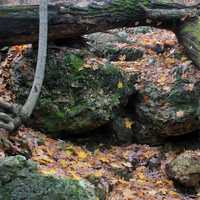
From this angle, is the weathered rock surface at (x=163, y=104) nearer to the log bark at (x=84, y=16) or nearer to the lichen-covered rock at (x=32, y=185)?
the log bark at (x=84, y=16)

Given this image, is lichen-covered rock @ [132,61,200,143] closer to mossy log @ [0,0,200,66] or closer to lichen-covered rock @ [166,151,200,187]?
mossy log @ [0,0,200,66]

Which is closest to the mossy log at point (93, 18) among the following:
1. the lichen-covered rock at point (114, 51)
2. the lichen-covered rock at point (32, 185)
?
the lichen-covered rock at point (114, 51)

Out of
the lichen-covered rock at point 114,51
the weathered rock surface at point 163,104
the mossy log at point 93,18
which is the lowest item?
the weathered rock surface at point 163,104

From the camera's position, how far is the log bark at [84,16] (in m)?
7.83

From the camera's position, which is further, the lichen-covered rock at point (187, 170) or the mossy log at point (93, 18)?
the mossy log at point (93, 18)

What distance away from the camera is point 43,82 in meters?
8.05

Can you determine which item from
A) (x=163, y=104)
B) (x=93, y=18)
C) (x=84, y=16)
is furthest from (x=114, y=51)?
(x=163, y=104)

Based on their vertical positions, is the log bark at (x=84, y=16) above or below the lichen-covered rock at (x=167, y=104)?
above

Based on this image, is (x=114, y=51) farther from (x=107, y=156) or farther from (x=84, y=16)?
(x=107, y=156)

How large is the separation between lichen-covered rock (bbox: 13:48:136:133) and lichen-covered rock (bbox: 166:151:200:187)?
1609mm

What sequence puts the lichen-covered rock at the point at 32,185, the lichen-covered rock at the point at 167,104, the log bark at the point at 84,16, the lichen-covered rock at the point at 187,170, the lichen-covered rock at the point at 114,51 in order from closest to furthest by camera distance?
the lichen-covered rock at the point at 32,185 < the lichen-covered rock at the point at 187,170 < the log bark at the point at 84,16 < the lichen-covered rock at the point at 167,104 < the lichen-covered rock at the point at 114,51

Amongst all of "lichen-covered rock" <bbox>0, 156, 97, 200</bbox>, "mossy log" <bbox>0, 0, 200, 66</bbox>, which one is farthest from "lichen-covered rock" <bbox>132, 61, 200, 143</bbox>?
"lichen-covered rock" <bbox>0, 156, 97, 200</bbox>

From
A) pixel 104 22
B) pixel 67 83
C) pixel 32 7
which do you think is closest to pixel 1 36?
pixel 32 7

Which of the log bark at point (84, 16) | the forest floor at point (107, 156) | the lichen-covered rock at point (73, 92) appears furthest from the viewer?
the lichen-covered rock at point (73, 92)
